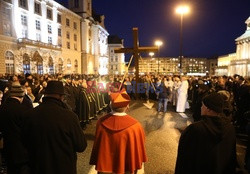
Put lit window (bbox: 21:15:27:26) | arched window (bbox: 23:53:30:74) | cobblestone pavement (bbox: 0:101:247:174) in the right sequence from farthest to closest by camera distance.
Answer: lit window (bbox: 21:15:27:26)
arched window (bbox: 23:53:30:74)
cobblestone pavement (bbox: 0:101:247:174)

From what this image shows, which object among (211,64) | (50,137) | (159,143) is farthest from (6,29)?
(211,64)

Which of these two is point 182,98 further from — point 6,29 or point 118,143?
point 6,29

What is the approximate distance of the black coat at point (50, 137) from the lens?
2842mm

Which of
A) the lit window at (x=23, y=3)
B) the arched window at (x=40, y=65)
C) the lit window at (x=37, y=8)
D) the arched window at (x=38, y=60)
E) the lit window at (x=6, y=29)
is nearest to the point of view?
the lit window at (x=6, y=29)

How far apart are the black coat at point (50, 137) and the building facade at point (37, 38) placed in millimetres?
33910

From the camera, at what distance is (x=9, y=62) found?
111 feet

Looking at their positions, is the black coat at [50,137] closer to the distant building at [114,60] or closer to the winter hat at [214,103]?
the winter hat at [214,103]

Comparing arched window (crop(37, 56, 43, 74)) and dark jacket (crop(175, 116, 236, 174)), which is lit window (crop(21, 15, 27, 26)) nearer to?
arched window (crop(37, 56, 43, 74))

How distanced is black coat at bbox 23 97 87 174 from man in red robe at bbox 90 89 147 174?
1.48ft

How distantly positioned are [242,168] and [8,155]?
5.38 metres

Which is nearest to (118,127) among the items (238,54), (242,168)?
(242,168)

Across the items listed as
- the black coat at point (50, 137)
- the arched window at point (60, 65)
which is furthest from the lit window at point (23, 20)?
the black coat at point (50, 137)

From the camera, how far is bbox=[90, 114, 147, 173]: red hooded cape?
3127 mm

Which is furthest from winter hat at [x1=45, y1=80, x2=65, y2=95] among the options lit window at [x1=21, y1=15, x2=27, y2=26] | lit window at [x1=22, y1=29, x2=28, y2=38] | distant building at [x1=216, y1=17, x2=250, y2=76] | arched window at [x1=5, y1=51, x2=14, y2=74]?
distant building at [x1=216, y1=17, x2=250, y2=76]
